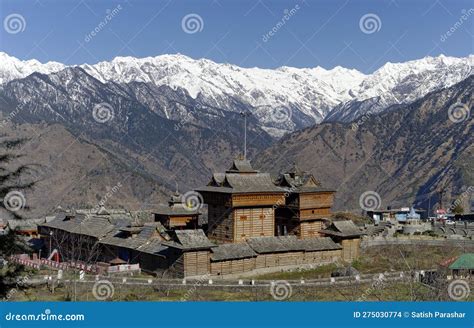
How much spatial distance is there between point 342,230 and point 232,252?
1162 cm

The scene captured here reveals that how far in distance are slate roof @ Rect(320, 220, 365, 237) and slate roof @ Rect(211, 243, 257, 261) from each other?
364 inches

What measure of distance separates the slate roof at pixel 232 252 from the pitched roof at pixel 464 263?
13761 millimetres

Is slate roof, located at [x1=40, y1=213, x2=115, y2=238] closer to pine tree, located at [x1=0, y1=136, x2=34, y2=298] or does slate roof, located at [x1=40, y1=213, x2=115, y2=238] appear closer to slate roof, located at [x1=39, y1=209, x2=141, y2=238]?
slate roof, located at [x1=39, y1=209, x2=141, y2=238]

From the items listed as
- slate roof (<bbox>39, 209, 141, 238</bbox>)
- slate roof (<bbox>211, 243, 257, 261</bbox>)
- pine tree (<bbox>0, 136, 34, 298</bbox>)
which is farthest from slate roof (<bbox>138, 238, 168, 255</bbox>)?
pine tree (<bbox>0, 136, 34, 298</bbox>)

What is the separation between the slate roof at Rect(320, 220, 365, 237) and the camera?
51469mm

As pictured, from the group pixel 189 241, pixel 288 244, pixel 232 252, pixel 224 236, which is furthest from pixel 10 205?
pixel 224 236

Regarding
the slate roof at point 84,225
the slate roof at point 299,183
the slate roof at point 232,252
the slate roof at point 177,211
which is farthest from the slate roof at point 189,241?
the slate roof at point 299,183

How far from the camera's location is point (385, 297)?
3550 cm

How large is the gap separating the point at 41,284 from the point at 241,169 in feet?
68.9

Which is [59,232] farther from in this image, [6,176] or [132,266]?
[6,176]

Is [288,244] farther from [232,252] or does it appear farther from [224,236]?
[232,252]

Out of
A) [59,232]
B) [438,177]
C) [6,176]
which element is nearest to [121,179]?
[438,177]

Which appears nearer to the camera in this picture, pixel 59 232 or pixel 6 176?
pixel 6 176

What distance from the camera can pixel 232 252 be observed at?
44656 millimetres
